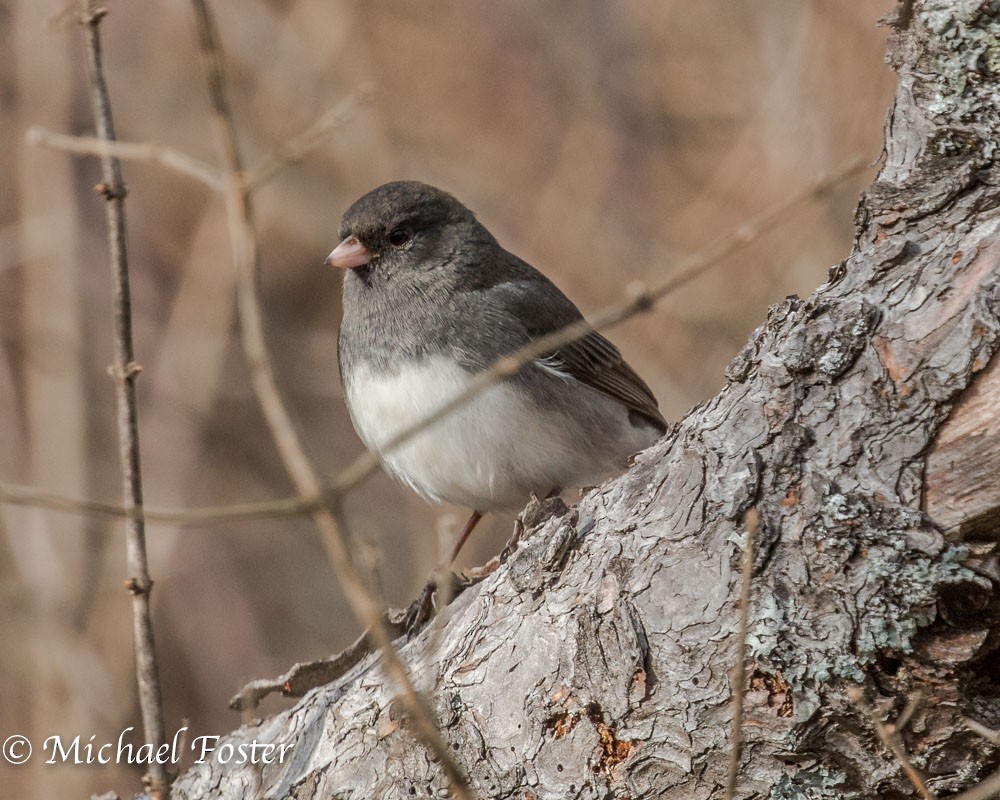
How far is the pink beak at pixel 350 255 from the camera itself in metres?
3.07

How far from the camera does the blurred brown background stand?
15.1 feet

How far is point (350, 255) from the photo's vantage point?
3.10m

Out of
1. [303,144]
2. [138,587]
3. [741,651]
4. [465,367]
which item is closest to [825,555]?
[741,651]

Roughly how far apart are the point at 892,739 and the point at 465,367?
1.43 metres

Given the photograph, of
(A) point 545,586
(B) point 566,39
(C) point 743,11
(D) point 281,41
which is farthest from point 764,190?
(A) point 545,586

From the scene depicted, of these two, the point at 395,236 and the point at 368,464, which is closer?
the point at 368,464

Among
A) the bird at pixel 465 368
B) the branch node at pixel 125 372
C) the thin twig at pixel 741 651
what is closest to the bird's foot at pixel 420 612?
the bird at pixel 465 368

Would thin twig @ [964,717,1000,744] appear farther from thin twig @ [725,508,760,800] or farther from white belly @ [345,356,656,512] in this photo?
white belly @ [345,356,656,512]

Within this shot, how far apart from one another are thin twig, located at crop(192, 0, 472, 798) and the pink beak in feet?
5.45

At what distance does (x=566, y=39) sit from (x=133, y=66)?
211 cm

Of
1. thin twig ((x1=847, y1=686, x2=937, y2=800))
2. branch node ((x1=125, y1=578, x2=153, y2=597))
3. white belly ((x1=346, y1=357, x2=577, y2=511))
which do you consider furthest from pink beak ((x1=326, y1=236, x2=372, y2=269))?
thin twig ((x1=847, y1=686, x2=937, y2=800))

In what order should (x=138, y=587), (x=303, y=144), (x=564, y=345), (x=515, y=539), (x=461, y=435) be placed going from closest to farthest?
(x=303, y=144) → (x=138, y=587) → (x=515, y=539) → (x=461, y=435) → (x=564, y=345)

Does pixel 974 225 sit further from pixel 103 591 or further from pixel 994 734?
pixel 103 591

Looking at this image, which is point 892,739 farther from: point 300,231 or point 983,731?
point 300,231
